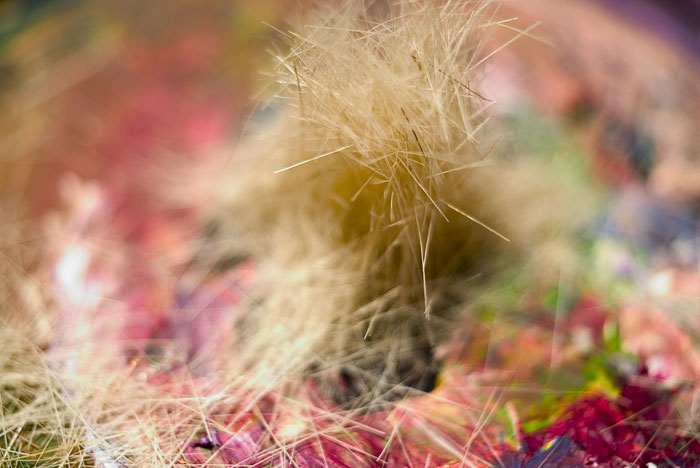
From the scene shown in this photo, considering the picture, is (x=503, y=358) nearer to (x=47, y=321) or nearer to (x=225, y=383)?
(x=225, y=383)

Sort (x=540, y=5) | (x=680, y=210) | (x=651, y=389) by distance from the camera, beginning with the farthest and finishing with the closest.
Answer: (x=540, y=5) < (x=680, y=210) < (x=651, y=389)

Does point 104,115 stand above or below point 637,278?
above

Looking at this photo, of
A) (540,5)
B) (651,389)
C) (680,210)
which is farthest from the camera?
(540,5)

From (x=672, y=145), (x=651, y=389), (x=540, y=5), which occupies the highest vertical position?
(x=540, y=5)

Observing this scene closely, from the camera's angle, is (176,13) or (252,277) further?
→ (176,13)

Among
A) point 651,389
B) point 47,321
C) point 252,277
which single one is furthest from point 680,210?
point 47,321

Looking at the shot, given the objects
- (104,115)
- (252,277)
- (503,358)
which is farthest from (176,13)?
(503,358)

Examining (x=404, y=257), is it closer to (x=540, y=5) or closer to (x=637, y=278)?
(x=637, y=278)
